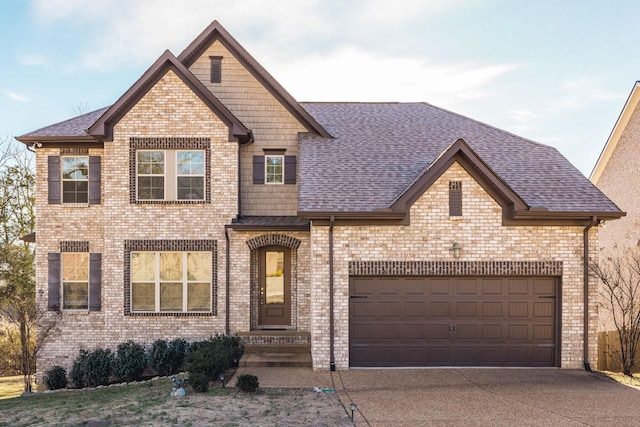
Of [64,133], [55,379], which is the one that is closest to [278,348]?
[55,379]

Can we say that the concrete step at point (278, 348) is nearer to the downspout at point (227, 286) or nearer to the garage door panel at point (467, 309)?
the downspout at point (227, 286)

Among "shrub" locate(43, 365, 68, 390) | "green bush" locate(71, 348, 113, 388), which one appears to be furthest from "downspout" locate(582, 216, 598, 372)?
"shrub" locate(43, 365, 68, 390)

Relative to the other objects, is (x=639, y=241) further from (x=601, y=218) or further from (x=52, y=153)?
(x=52, y=153)

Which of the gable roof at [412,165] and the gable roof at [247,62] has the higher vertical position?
the gable roof at [247,62]

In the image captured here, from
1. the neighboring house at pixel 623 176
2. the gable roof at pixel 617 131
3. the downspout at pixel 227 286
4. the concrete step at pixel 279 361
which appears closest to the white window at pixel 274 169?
the downspout at pixel 227 286

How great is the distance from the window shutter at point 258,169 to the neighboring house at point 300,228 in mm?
44

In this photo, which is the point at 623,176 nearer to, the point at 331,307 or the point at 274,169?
the point at 274,169

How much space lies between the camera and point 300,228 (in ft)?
46.5

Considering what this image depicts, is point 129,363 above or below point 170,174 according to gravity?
below

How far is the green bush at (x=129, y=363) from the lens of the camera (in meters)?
13.3

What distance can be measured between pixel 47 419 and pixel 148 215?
21.0ft

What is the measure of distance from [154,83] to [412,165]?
777cm

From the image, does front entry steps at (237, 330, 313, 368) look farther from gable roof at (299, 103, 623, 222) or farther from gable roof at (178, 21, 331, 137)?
gable roof at (178, 21, 331, 137)

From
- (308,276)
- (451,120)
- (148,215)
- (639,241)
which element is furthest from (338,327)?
(639,241)
